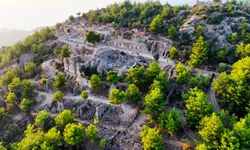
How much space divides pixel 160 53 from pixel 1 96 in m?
45.3

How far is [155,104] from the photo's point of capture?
188 ft

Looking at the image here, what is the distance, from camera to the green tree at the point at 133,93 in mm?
61688

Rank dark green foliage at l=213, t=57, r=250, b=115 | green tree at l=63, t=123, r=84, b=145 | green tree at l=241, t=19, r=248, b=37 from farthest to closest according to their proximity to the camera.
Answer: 1. green tree at l=241, t=19, r=248, b=37
2. dark green foliage at l=213, t=57, r=250, b=115
3. green tree at l=63, t=123, r=84, b=145

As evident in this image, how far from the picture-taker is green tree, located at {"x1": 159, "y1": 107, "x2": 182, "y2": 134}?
54.1 metres

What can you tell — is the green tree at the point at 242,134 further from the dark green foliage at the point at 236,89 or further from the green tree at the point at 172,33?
the green tree at the point at 172,33

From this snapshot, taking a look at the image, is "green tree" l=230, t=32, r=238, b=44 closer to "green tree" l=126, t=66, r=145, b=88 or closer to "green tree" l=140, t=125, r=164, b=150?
"green tree" l=126, t=66, r=145, b=88

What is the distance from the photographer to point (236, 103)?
5859cm

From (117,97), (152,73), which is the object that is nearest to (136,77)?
(152,73)

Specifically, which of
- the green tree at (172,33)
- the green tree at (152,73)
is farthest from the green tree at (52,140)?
the green tree at (172,33)

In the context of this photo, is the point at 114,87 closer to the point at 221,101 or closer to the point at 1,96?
the point at 221,101

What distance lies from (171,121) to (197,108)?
5.63 meters

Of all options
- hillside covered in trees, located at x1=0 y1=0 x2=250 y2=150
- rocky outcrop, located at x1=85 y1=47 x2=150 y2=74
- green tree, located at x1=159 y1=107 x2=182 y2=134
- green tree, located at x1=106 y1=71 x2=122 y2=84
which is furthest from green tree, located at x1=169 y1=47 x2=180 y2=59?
green tree, located at x1=159 y1=107 x2=182 y2=134

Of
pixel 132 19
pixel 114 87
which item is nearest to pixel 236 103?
pixel 114 87

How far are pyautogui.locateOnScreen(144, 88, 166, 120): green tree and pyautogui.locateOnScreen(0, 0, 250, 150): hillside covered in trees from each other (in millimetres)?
204
